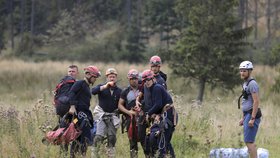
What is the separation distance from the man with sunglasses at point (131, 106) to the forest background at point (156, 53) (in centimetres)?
109

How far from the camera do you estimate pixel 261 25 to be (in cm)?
6481

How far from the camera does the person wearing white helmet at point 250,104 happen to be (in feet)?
32.5

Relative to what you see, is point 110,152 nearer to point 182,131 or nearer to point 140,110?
point 140,110

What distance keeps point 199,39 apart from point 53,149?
15.7m

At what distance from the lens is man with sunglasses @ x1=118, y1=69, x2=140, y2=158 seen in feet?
34.6

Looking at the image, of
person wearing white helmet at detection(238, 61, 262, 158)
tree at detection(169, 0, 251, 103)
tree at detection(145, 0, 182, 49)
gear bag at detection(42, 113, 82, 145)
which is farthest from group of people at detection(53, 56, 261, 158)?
tree at detection(145, 0, 182, 49)

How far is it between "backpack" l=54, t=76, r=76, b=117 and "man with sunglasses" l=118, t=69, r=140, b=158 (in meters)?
0.92

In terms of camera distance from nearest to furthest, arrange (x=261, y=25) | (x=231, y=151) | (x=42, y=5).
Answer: (x=231, y=151) → (x=42, y=5) → (x=261, y=25)

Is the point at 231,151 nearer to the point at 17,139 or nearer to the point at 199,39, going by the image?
the point at 17,139

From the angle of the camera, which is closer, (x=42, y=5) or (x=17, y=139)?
(x=17, y=139)

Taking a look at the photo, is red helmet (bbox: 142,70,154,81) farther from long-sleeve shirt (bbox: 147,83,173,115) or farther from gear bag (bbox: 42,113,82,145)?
gear bag (bbox: 42,113,82,145)

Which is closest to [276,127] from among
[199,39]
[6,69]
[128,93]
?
[128,93]

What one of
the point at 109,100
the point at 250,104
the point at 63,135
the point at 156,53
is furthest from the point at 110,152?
the point at 156,53

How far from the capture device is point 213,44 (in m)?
25.4
